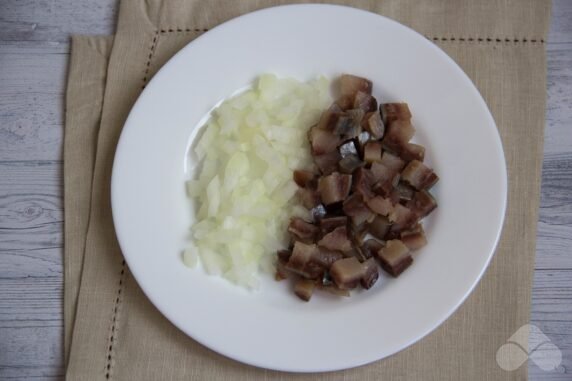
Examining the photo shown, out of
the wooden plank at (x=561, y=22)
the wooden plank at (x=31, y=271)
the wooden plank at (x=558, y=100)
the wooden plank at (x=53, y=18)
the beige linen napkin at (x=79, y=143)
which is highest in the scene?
the wooden plank at (x=561, y=22)

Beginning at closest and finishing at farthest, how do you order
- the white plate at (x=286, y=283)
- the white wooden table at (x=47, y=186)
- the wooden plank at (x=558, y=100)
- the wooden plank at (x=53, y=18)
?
the white plate at (x=286, y=283) → the white wooden table at (x=47, y=186) → the wooden plank at (x=558, y=100) → the wooden plank at (x=53, y=18)

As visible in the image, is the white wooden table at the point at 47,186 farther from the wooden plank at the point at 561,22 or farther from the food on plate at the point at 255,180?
the food on plate at the point at 255,180

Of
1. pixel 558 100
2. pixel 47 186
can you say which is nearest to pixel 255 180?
pixel 47 186

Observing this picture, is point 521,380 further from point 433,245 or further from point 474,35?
point 474,35

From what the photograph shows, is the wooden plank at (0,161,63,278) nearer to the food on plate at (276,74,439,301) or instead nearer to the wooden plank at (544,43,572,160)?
the food on plate at (276,74,439,301)

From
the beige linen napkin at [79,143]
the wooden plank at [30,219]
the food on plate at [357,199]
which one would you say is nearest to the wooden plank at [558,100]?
the food on plate at [357,199]

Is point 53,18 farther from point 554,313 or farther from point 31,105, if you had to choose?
point 554,313

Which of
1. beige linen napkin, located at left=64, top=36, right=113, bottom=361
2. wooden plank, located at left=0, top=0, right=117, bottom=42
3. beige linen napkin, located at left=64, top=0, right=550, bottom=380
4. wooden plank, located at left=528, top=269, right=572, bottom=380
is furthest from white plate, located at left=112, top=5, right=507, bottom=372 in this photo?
wooden plank, located at left=0, top=0, right=117, bottom=42

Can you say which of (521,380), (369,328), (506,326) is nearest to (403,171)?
(369,328)
